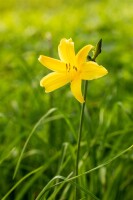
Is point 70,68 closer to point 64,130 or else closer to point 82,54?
point 82,54

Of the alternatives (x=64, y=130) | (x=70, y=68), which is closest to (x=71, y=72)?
(x=70, y=68)

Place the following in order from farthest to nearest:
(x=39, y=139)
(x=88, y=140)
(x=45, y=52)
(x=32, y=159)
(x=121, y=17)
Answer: (x=121, y=17) → (x=45, y=52) → (x=32, y=159) → (x=39, y=139) → (x=88, y=140)

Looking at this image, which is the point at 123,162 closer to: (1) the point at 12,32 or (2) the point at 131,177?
(2) the point at 131,177

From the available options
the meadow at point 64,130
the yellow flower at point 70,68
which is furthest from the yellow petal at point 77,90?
the meadow at point 64,130

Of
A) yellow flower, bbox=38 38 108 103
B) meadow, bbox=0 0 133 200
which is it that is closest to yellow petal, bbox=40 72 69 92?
yellow flower, bbox=38 38 108 103

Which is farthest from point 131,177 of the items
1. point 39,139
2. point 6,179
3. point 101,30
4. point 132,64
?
point 101,30

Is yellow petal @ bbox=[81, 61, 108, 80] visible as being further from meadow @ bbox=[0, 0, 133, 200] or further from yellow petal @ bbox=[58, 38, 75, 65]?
meadow @ bbox=[0, 0, 133, 200]

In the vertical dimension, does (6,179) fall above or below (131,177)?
above
